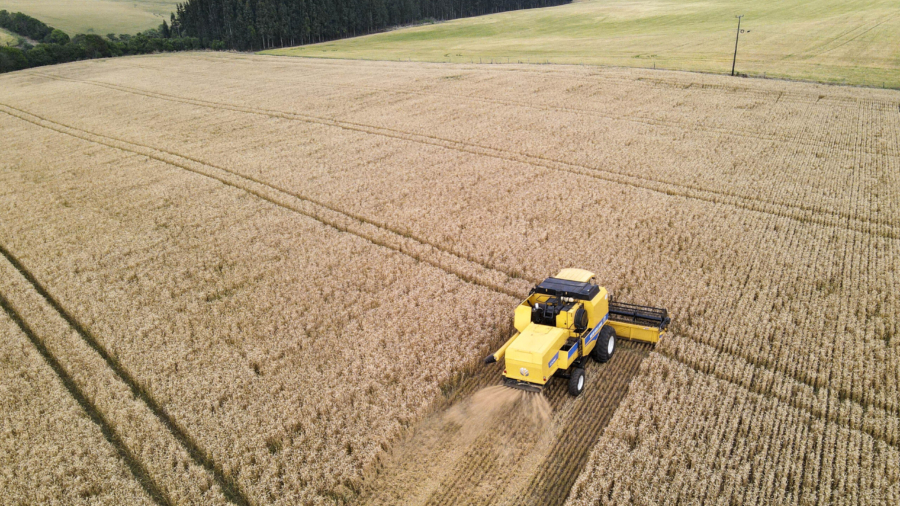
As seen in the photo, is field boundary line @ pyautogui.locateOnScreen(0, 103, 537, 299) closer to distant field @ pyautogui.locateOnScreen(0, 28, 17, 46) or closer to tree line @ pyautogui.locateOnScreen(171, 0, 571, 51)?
tree line @ pyautogui.locateOnScreen(171, 0, 571, 51)

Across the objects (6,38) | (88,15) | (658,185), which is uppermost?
(88,15)

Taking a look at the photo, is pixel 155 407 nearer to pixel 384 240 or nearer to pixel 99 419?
pixel 99 419

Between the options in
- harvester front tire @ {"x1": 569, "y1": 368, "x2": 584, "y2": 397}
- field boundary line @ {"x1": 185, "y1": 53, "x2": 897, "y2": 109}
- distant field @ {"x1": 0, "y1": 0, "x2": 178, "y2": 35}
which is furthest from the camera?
distant field @ {"x1": 0, "y1": 0, "x2": 178, "y2": 35}

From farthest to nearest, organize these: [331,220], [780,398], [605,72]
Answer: [605,72] < [331,220] < [780,398]

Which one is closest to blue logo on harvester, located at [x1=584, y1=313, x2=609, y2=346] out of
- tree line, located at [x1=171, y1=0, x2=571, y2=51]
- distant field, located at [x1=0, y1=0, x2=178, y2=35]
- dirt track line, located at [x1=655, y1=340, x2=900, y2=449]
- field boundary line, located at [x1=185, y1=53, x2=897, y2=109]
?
dirt track line, located at [x1=655, y1=340, x2=900, y2=449]

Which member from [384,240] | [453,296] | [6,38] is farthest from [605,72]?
A: [6,38]

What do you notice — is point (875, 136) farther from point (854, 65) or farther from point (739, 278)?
point (854, 65)

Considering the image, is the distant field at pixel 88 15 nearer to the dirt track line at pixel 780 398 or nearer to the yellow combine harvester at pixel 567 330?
the yellow combine harvester at pixel 567 330
